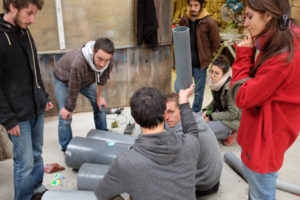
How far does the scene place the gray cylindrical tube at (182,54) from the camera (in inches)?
68.4

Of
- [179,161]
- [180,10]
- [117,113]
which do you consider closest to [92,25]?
[117,113]

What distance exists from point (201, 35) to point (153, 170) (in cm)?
319

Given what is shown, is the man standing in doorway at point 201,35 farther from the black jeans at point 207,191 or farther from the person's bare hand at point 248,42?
the person's bare hand at point 248,42

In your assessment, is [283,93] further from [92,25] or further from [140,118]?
[92,25]

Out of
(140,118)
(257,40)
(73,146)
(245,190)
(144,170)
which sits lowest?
(245,190)

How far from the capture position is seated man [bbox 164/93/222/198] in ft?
7.77

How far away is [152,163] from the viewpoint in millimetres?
1488

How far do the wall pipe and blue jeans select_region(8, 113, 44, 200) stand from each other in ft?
6.71

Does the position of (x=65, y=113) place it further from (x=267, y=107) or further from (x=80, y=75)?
(x=267, y=107)

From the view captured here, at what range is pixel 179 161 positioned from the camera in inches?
61.1

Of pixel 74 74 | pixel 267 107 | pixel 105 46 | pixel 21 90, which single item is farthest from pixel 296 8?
pixel 21 90

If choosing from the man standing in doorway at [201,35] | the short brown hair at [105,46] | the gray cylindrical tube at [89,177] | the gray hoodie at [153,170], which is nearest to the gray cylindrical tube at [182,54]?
the gray hoodie at [153,170]

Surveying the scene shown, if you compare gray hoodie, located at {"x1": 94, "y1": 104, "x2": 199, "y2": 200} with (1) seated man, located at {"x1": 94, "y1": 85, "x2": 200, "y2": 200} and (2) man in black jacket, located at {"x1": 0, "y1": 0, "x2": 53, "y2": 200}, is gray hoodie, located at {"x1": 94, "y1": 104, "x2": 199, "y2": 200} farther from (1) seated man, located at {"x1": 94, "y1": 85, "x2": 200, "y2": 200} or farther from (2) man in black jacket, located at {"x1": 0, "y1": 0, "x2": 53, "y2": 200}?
(2) man in black jacket, located at {"x1": 0, "y1": 0, "x2": 53, "y2": 200}

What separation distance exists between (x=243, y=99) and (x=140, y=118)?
2.01 feet
